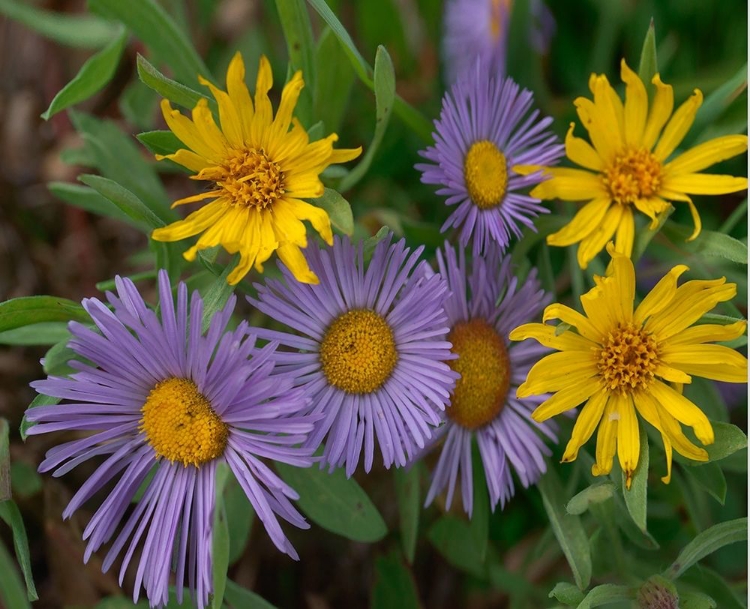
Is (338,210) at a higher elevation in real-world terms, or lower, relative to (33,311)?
higher

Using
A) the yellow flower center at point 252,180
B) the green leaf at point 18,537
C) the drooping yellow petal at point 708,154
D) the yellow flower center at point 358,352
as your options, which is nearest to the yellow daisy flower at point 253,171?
the yellow flower center at point 252,180

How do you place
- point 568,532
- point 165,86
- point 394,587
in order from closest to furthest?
point 165,86, point 568,532, point 394,587

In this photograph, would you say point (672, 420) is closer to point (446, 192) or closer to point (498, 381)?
point (498, 381)

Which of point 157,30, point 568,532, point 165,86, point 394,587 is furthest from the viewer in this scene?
point 394,587

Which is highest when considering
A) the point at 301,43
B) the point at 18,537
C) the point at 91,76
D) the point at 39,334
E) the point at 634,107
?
the point at 634,107

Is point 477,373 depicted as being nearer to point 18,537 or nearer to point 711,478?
point 711,478

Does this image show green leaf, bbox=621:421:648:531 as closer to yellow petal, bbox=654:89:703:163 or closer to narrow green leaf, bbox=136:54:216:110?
yellow petal, bbox=654:89:703:163

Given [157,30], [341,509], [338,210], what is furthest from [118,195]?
[341,509]

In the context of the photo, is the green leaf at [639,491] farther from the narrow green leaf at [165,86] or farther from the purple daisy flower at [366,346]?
the narrow green leaf at [165,86]
